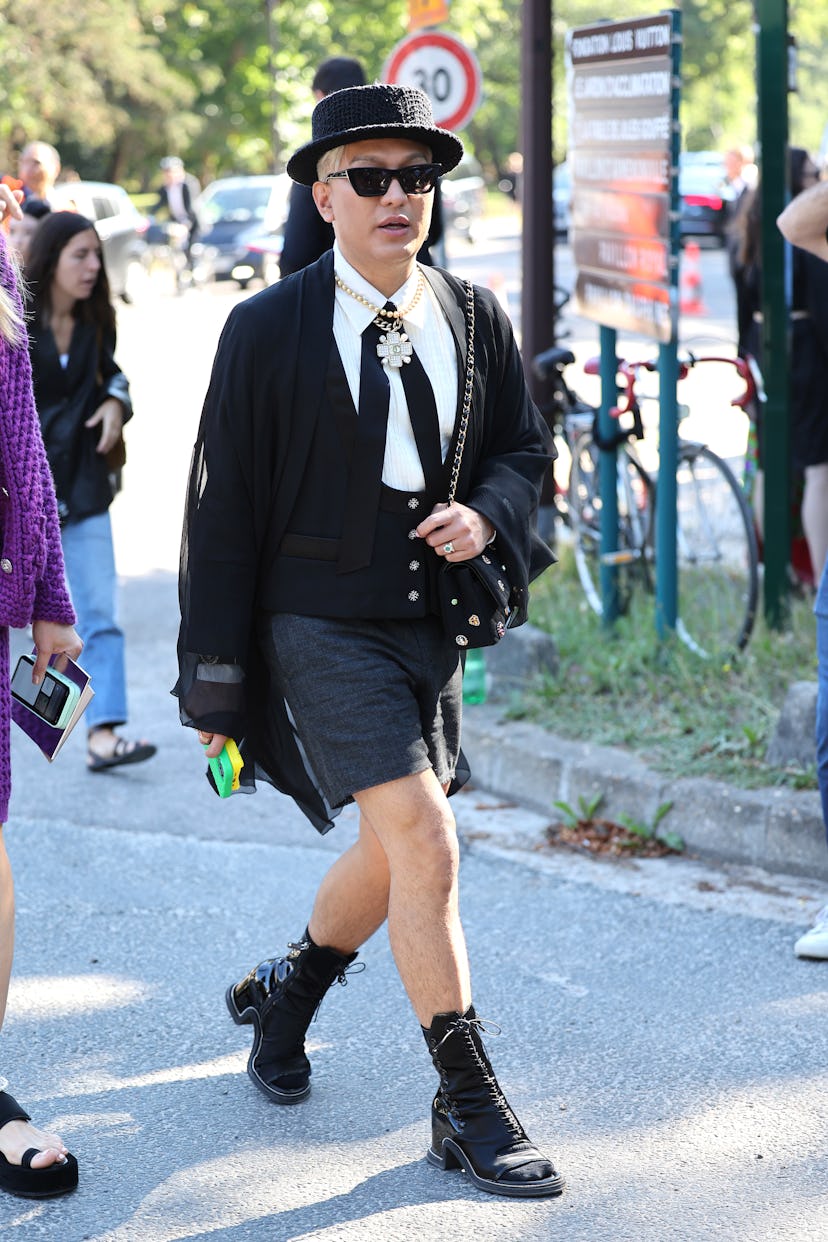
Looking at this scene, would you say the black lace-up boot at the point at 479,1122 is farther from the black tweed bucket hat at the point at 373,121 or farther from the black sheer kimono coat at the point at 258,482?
the black tweed bucket hat at the point at 373,121

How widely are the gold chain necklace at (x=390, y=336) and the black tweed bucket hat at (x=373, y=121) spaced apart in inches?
10.7

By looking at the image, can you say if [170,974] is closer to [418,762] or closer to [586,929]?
[586,929]

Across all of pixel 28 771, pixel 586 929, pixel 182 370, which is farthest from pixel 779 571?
pixel 182 370

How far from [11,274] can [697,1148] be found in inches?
84.3

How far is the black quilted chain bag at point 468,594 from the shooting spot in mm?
3252

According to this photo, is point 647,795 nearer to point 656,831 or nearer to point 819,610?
point 656,831

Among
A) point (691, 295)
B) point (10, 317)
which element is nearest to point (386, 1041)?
point (10, 317)

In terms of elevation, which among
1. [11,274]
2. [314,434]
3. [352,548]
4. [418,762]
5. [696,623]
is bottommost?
[696,623]

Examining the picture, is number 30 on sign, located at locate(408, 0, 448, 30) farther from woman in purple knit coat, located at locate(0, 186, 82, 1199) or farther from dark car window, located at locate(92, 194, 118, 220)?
dark car window, located at locate(92, 194, 118, 220)

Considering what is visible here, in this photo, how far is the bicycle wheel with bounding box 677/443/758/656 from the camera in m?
6.30

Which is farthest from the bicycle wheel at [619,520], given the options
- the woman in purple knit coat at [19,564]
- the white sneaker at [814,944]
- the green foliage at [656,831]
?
the woman in purple knit coat at [19,564]

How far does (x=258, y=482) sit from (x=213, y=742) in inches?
19.9

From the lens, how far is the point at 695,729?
5.57 m

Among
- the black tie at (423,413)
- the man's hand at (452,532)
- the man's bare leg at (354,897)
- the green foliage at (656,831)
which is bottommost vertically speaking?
the green foliage at (656,831)
